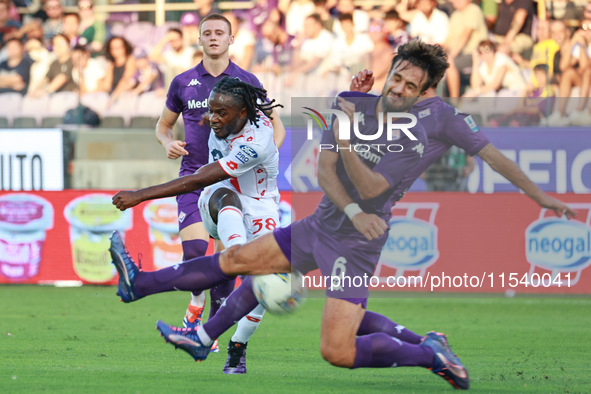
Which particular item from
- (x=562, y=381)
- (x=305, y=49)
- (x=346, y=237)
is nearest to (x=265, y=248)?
(x=346, y=237)

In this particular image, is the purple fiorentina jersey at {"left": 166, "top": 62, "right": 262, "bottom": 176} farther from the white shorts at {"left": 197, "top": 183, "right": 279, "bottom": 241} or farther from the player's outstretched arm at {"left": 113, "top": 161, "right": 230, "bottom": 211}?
the player's outstretched arm at {"left": 113, "top": 161, "right": 230, "bottom": 211}

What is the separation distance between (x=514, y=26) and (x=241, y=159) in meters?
7.86

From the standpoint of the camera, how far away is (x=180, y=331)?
5.87 m

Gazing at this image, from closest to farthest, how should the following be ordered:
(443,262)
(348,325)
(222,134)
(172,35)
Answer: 1. (348,325)
2. (222,134)
3. (443,262)
4. (172,35)

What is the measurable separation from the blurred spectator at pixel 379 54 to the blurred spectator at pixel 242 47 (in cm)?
170

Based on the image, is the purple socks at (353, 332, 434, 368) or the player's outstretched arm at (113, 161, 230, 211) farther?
the player's outstretched arm at (113, 161, 230, 211)

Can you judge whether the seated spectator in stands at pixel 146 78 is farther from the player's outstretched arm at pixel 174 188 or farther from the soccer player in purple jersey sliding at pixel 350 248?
the soccer player in purple jersey sliding at pixel 350 248

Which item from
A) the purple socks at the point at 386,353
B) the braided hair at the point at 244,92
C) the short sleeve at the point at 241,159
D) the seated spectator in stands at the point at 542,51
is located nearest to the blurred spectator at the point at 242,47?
the seated spectator in stands at the point at 542,51

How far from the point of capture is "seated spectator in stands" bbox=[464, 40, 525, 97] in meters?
12.4

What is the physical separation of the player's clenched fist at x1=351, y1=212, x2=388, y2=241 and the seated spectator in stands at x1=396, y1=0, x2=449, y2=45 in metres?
7.84

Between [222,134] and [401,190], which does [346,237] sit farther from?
[222,134]

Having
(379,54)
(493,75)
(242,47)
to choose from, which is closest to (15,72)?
(242,47)

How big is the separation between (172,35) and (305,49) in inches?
84.9

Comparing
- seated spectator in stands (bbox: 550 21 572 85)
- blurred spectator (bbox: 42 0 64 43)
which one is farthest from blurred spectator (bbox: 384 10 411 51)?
blurred spectator (bbox: 42 0 64 43)
